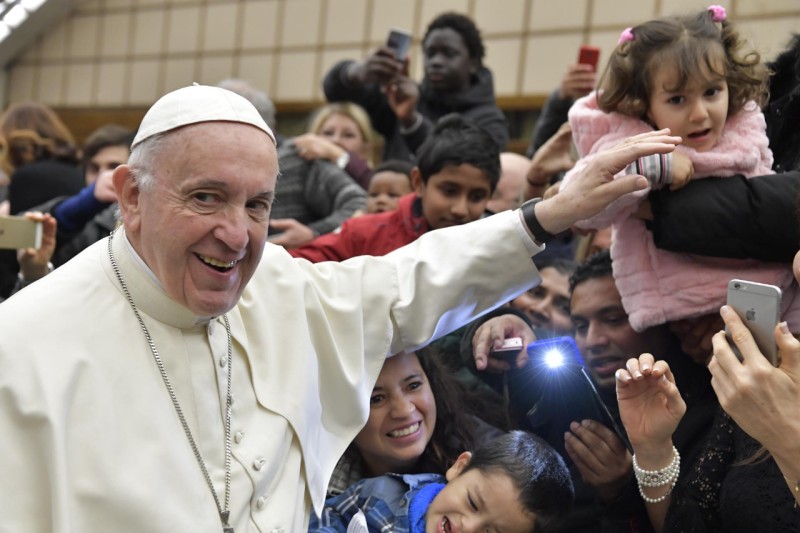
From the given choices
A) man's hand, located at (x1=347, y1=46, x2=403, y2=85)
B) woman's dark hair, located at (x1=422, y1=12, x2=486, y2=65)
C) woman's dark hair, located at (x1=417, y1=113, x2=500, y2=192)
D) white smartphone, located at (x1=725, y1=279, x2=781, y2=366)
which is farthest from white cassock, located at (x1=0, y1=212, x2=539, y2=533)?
woman's dark hair, located at (x1=422, y1=12, x2=486, y2=65)

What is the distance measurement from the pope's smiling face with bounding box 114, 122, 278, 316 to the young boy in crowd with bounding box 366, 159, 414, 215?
2.06m

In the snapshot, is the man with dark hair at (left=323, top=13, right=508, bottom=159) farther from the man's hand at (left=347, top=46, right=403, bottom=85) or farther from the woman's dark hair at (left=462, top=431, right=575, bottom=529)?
the woman's dark hair at (left=462, top=431, right=575, bottom=529)

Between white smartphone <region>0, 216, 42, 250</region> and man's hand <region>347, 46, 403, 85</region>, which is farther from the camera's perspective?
man's hand <region>347, 46, 403, 85</region>

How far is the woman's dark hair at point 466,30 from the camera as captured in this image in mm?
5043

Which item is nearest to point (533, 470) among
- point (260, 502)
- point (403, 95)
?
point (260, 502)

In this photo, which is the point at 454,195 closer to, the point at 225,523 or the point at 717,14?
the point at 717,14

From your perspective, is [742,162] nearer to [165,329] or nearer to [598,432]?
[598,432]

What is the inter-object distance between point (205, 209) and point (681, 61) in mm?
1279

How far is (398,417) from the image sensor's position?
294 cm

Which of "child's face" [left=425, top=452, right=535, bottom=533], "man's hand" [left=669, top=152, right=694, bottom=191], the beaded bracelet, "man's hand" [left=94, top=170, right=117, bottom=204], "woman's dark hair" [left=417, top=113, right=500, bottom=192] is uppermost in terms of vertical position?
"man's hand" [left=669, top=152, right=694, bottom=191]

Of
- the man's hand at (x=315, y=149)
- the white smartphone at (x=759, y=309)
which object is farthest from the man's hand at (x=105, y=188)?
the white smartphone at (x=759, y=309)

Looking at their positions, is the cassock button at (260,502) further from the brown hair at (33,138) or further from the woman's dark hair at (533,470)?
the brown hair at (33,138)

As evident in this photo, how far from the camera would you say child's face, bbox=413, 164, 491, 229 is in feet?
12.0

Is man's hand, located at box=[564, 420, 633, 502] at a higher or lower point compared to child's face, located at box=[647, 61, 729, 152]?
lower
